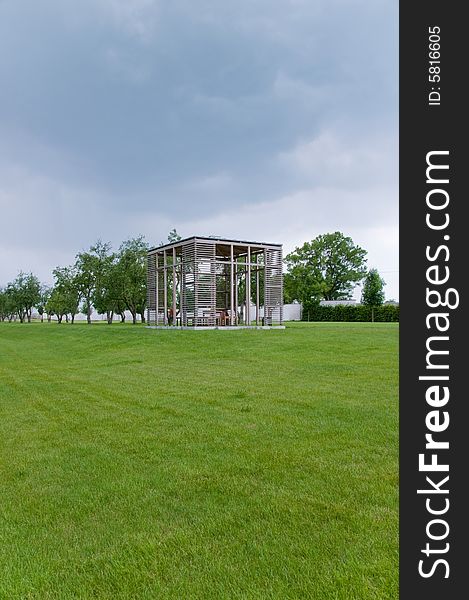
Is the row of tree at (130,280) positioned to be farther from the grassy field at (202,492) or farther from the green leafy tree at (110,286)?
the grassy field at (202,492)

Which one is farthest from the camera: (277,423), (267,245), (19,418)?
(267,245)

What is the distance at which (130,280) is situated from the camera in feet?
112

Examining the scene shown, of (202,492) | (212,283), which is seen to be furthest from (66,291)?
(202,492)

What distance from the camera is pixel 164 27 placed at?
10992mm

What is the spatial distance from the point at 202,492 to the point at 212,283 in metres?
17.6

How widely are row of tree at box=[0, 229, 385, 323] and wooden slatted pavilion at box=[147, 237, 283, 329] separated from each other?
8554 millimetres

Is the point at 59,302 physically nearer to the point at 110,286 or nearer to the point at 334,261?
the point at 110,286

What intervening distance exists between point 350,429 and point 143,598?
127 inches

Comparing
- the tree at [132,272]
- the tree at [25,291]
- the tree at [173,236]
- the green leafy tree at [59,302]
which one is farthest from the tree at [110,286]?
the tree at [25,291]

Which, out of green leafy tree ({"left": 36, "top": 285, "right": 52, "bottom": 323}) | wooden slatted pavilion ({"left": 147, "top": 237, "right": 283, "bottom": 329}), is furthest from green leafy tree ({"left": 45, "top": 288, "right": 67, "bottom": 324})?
wooden slatted pavilion ({"left": 147, "top": 237, "right": 283, "bottom": 329})

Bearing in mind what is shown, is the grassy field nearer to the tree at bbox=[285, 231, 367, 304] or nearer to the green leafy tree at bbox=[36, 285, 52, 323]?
the tree at bbox=[285, 231, 367, 304]

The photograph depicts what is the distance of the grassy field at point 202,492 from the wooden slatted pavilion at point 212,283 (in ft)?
42.8

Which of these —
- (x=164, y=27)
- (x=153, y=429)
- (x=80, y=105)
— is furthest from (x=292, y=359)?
(x=80, y=105)

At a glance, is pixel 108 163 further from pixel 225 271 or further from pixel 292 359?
pixel 292 359
